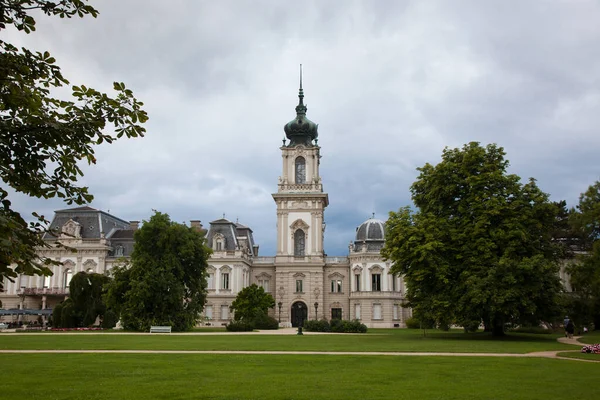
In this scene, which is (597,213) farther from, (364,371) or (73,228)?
(73,228)

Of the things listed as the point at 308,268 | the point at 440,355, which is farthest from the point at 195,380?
the point at 308,268

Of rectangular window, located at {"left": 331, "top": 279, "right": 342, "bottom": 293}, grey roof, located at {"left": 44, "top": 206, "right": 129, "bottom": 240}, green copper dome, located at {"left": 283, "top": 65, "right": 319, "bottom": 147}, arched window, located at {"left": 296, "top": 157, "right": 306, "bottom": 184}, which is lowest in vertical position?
rectangular window, located at {"left": 331, "top": 279, "right": 342, "bottom": 293}

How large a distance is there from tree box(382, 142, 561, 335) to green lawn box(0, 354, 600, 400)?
14.3 meters

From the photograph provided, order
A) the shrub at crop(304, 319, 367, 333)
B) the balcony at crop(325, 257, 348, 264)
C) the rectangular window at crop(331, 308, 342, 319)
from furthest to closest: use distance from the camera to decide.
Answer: the balcony at crop(325, 257, 348, 264) → the rectangular window at crop(331, 308, 342, 319) → the shrub at crop(304, 319, 367, 333)

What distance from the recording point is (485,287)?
34969mm

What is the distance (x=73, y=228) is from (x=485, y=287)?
2337 inches

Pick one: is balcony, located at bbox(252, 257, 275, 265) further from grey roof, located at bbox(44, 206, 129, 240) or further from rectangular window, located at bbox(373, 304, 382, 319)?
grey roof, located at bbox(44, 206, 129, 240)

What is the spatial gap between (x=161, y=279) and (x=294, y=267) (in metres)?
Answer: 27.5

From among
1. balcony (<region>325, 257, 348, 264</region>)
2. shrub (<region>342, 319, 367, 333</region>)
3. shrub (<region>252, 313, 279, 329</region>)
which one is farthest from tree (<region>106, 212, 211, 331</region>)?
balcony (<region>325, 257, 348, 264</region>)

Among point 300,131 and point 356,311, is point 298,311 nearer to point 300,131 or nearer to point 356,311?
point 356,311

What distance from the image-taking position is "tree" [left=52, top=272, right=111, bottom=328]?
53.7 metres

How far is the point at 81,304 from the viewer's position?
179 feet

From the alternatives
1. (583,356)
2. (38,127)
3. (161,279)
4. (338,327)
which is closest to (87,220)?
(161,279)

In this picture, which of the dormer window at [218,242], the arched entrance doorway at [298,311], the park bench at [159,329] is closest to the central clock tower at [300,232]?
the arched entrance doorway at [298,311]
